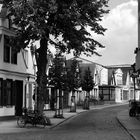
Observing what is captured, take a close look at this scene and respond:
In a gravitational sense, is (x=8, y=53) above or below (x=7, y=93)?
above

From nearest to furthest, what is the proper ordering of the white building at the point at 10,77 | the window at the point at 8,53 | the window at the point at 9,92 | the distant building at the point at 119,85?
the white building at the point at 10,77 → the window at the point at 8,53 → the window at the point at 9,92 → the distant building at the point at 119,85

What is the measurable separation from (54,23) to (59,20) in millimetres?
599

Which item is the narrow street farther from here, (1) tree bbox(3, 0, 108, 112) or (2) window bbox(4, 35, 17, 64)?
(2) window bbox(4, 35, 17, 64)

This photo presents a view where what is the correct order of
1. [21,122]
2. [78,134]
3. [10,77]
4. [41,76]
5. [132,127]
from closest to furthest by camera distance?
[78,134] < [132,127] < [21,122] < [41,76] < [10,77]

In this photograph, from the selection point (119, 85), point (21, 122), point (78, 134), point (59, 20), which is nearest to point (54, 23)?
point (59, 20)

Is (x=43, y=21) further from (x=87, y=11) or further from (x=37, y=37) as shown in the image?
(x=87, y=11)

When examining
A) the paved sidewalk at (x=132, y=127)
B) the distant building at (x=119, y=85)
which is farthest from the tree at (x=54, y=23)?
the distant building at (x=119, y=85)

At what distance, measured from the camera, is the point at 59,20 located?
91.5 feet

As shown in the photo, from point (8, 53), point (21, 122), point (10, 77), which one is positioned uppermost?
point (8, 53)

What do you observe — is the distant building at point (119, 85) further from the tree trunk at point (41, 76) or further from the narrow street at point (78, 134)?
the narrow street at point (78, 134)

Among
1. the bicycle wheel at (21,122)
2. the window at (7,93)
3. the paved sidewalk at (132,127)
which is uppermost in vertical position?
the window at (7,93)

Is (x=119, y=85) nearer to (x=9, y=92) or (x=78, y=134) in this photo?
(x=9, y=92)

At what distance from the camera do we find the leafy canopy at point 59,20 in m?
26.4

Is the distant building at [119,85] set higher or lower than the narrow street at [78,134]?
higher
